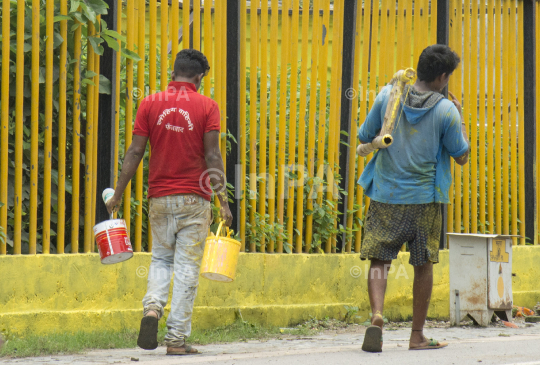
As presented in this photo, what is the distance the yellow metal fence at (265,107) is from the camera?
4.74m

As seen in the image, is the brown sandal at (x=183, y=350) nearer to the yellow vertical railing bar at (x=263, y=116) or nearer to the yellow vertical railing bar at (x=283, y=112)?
the yellow vertical railing bar at (x=263, y=116)

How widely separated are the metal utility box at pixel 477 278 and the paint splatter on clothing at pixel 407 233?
1.60 m

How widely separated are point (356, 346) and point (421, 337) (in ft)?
1.52

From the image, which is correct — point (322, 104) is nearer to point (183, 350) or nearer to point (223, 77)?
point (223, 77)

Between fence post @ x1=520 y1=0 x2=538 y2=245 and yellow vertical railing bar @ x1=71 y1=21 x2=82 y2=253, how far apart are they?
432cm

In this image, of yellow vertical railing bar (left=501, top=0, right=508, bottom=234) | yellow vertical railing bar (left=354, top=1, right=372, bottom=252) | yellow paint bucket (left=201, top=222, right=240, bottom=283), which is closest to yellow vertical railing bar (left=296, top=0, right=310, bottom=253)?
yellow vertical railing bar (left=354, top=1, right=372, bottom=252)

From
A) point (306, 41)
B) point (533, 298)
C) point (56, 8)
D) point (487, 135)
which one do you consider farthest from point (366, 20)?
point (533, 298)

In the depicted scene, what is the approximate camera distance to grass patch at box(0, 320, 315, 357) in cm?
411

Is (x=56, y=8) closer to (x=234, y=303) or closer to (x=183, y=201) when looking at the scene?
(x=183, y=201)

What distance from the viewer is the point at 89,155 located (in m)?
4.90

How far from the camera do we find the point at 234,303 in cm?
525

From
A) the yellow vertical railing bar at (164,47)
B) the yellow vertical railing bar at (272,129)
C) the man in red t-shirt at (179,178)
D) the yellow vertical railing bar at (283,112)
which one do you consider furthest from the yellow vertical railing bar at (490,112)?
the man in red t-shirt at (179,178)

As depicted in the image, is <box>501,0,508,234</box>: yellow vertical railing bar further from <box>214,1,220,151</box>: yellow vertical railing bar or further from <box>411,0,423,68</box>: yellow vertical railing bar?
<box>214,1,220,151</box>: yellow vertical railing bar

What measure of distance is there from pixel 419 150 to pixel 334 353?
4.41 feet
